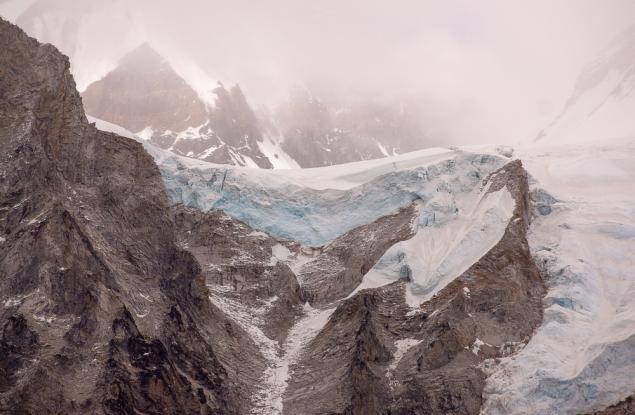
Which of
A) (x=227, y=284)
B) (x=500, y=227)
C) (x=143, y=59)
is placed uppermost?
(x=143, y=59)

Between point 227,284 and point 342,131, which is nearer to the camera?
point 227,284

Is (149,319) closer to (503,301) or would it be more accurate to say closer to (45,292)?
(45,292)

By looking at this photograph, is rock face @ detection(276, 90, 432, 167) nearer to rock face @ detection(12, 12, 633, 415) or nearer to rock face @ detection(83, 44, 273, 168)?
rock face @ detection(83, 44, 273, 168)

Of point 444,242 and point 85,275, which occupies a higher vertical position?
point 85,275

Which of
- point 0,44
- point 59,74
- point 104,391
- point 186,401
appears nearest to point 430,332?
point 186,401

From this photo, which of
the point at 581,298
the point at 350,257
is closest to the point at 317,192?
the point at 350,257

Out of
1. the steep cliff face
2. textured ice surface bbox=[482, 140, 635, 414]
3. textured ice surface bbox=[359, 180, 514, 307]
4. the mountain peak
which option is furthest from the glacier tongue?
the mountain peak

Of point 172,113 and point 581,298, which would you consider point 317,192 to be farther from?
point 172,113
